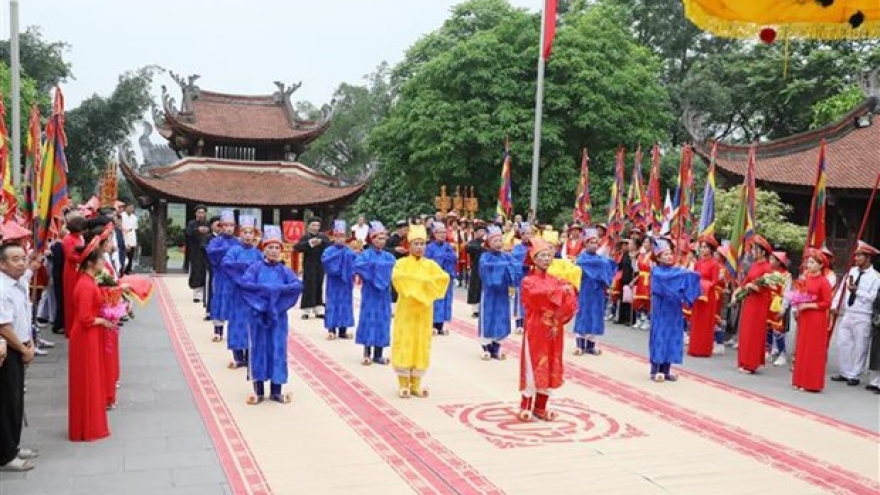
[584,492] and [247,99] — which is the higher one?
[247,99]

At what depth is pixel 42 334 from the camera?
1099 centimetres

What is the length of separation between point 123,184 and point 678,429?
35010 millimetres

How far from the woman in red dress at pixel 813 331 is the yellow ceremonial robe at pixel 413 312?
13.4 ft

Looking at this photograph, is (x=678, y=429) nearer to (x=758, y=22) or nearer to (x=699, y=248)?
(x=758, y=22)

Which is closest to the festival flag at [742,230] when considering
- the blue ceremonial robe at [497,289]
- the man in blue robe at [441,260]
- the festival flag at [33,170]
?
the blue ceremonial robe at [497,289]

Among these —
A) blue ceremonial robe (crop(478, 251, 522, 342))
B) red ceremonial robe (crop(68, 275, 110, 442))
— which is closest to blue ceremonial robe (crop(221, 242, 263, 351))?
red ceremonial robe (crop(68, 275, 110, 442))

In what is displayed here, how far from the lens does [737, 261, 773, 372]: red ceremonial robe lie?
379 inches

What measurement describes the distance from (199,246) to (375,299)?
518 cm

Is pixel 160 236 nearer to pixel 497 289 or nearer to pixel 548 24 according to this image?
pixel 548 24

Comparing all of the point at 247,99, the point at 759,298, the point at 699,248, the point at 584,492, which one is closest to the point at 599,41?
the point at 247,99

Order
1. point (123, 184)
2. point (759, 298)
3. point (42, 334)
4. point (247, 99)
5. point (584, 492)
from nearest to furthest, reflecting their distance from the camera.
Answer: point (584, 492) → point (759, 298) → point (42, 334) → point (247, 99) → point (123, 184)

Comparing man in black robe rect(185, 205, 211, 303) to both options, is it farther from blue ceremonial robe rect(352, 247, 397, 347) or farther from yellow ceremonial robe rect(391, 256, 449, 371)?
yellow ceremonial robe rect(391, 256, 449, 371)

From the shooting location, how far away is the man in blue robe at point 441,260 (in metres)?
11.8

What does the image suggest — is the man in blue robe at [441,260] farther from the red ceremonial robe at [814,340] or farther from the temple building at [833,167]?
the temple building at [833,167]
